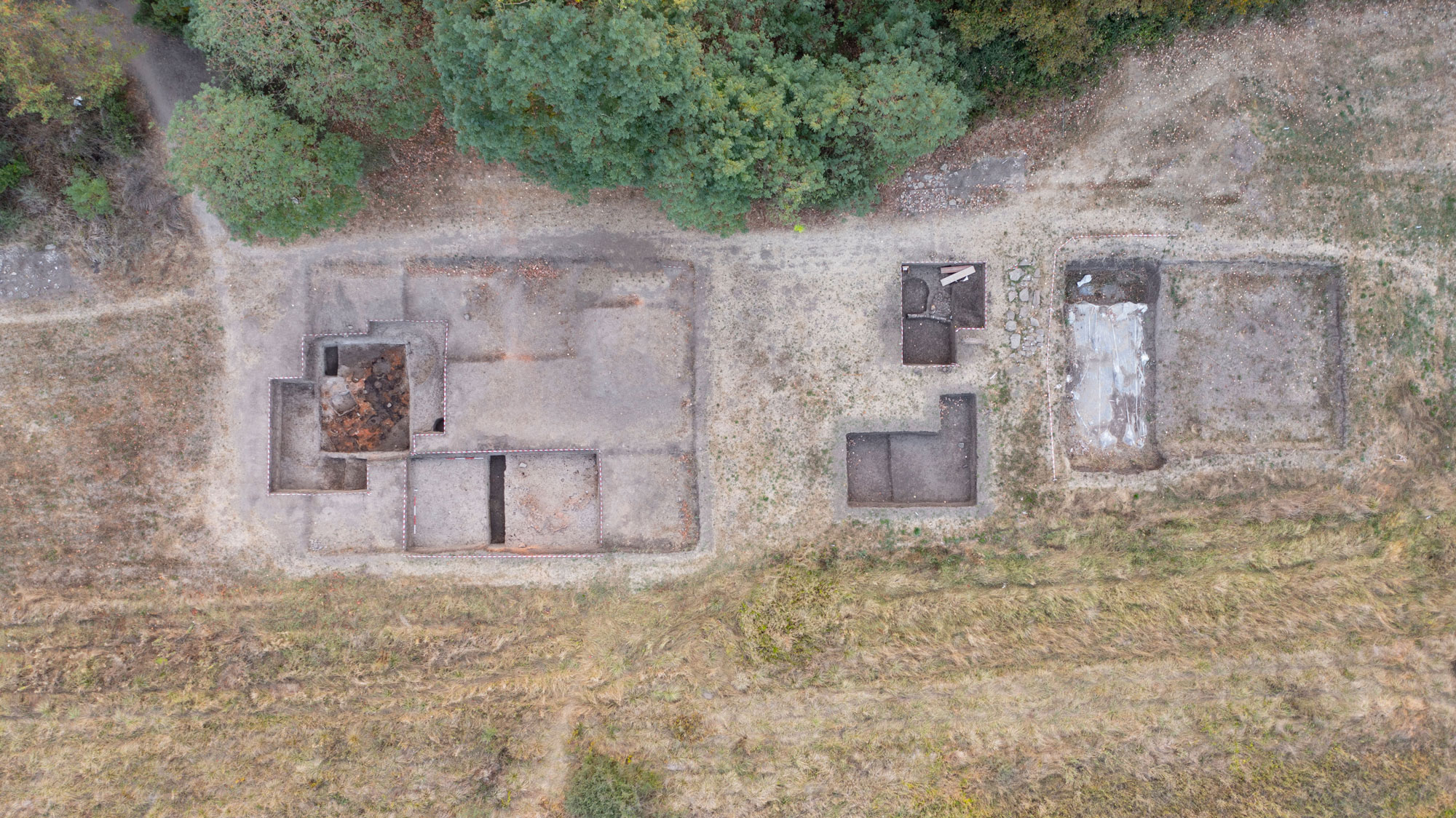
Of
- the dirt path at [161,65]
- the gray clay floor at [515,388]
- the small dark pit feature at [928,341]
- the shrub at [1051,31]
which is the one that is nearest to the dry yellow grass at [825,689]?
the gray clay floor at [515,388]

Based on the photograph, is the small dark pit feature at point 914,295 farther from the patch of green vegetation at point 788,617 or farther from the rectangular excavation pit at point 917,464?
the patch of green vegetation at point 788,617

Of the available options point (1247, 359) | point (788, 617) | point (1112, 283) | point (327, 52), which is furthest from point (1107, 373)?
point (327, 52)

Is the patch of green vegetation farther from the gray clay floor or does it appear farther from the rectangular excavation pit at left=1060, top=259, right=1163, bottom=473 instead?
the rectangular excavation pit at left=1060, top=259, right=1163, bottom=473

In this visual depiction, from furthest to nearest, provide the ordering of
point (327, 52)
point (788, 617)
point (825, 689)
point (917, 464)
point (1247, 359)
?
point (917, 464) < point (1247, 359) < point (788, 617) < point (825, 689) < point (327, 52)

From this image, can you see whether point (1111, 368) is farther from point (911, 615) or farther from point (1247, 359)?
point (911, 615)

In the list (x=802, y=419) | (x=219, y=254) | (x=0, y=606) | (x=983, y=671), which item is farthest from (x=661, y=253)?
(x=0, y=606)

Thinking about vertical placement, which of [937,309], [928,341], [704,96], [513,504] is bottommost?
[513,504]

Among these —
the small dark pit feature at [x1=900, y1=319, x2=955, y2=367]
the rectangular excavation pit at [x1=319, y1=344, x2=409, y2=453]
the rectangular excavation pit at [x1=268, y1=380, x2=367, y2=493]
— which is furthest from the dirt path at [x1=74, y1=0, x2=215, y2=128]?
the small dark pit feature at [x1=900, y1=319, x2=955, y2=367]
